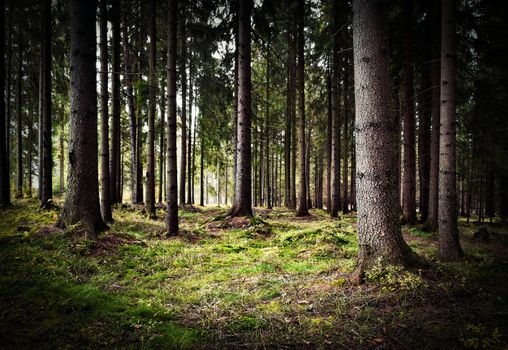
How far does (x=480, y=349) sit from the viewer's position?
8.06ft

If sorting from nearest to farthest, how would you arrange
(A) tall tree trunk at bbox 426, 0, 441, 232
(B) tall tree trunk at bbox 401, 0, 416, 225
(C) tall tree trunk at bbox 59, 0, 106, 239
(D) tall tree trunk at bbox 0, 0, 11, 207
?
(C) tall tree trunk at bbox 59, 0, 106, 239, (A) tall tree trunk at bbox 426, 0, 441, 232, (B) tall tree trunk at bbox 401, 0, 416, 225, (D) tall tree trunk at bbox 0, 0, 11, 207

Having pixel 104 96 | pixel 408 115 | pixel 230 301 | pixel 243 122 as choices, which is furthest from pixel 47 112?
pixel 408 115

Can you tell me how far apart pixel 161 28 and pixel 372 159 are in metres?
12.0

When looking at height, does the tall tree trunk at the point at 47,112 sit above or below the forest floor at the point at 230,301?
above

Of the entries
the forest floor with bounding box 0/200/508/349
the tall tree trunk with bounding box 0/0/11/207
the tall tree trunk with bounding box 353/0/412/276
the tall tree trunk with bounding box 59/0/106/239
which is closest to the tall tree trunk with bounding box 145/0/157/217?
the tall tree trunk with bounding box 59/0/106/239

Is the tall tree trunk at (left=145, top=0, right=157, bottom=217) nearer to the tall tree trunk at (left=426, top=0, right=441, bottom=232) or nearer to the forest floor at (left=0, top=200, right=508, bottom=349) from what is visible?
the forest floor at (left=0, top=200, right=508, bottom=349)

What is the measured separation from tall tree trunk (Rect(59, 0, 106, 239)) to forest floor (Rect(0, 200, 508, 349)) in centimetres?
87

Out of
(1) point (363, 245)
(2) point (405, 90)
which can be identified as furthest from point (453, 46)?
(2) point (405, 90)

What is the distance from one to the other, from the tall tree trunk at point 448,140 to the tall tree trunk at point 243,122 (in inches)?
263

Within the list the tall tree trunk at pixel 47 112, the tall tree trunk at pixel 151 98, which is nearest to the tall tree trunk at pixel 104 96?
the tall tree trunk at pixel 151 98

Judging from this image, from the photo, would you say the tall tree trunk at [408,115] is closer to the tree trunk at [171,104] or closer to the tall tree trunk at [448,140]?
the tall tree trunk at [448,140]

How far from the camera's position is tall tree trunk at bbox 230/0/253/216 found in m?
10.8

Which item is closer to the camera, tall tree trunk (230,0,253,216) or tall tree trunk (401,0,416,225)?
tall tree trunk (401,0,416,225)

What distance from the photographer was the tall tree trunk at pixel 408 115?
10.0 metres
